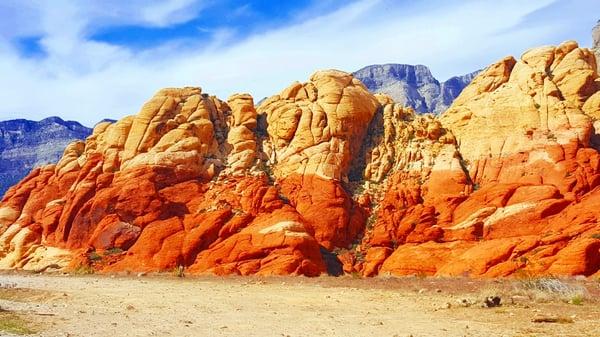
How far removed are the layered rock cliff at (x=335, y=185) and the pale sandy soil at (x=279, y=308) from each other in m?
3.97

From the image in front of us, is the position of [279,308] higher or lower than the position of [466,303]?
higher

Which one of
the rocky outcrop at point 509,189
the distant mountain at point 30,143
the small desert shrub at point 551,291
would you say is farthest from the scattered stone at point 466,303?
the distant mountain at point 30,143

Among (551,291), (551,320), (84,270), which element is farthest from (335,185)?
(551,320)

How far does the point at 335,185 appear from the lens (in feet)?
141

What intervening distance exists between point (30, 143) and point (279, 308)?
179500mm

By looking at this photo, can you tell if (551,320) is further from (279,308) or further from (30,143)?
(30,143)

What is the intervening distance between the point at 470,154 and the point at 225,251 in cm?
2238

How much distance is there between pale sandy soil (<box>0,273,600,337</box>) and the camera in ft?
53.6

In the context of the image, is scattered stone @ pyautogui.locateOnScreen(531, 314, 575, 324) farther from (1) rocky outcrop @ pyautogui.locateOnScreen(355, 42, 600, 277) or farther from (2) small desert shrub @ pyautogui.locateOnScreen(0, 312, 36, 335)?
(2) small desert shrub @ pyautogui.locateOnScreen(0, 312, 36, 335)

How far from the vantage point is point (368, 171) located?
46.8m

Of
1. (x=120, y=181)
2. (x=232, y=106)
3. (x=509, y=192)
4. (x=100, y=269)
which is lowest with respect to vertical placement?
(x=100, y=269)

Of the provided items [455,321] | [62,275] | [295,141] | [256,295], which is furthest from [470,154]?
[62,275]

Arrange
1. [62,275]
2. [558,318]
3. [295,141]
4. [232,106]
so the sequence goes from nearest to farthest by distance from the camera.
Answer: [558,318] < [62,275] < [295,141] < [232,106]

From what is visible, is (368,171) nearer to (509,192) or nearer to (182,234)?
(509,192)
